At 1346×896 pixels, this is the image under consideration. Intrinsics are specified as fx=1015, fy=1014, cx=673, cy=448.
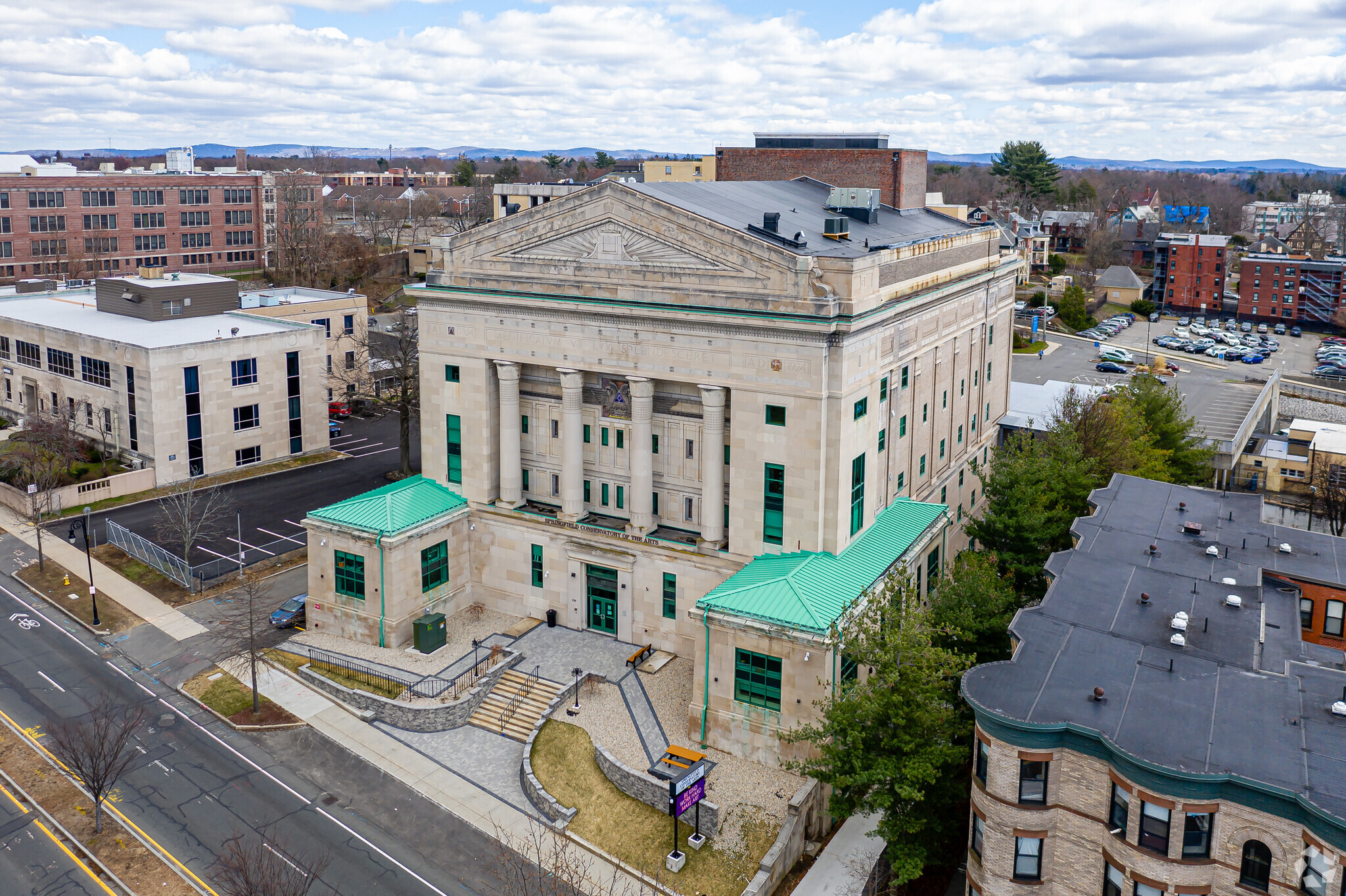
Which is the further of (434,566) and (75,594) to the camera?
(75,594)

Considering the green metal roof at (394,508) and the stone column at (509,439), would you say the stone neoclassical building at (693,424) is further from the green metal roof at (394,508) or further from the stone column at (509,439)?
the green metal roof at (394,508)

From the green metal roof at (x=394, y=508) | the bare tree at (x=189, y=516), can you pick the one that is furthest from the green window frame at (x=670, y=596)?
the bare tree at (x=189, y=516)

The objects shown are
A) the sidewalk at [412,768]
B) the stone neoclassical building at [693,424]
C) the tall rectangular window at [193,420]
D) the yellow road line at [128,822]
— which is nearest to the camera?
the yellow road line at [128,822]

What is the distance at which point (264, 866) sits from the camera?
111ft

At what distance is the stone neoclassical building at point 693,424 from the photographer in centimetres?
4225

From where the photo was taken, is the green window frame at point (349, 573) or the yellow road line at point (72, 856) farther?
the green window frame at point (349, 573)

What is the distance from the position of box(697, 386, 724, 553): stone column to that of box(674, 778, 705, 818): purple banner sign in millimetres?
13045

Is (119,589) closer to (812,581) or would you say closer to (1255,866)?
(812,581)

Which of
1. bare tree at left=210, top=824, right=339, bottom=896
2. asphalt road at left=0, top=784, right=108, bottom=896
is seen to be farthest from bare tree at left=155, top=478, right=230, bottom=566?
bare tree at left=210, top=824, right=339, bottom=896

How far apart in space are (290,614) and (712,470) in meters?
23.3

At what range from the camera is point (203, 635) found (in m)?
51.3

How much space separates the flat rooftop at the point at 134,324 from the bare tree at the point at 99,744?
115 ft

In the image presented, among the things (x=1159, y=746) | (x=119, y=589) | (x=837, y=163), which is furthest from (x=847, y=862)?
(x=837, y=163)

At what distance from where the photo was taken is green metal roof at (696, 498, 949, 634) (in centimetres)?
3909
